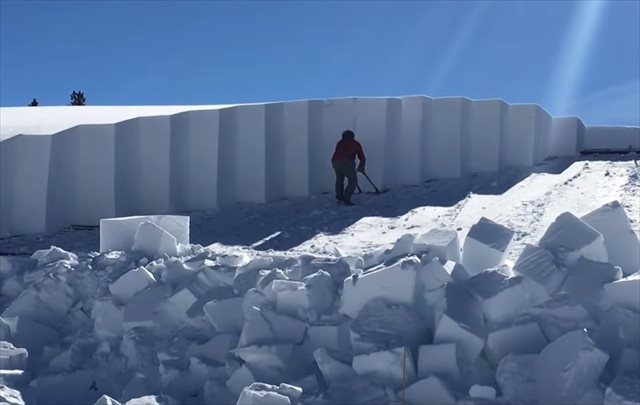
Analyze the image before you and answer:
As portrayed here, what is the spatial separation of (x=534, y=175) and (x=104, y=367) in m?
6.53

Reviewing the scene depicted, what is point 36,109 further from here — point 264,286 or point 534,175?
point 264,286

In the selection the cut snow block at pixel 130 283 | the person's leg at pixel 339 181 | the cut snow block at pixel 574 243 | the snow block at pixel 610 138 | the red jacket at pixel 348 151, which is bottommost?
the cut snow block at pixel 130 283

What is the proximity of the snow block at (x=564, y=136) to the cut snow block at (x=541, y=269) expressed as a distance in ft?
24.2

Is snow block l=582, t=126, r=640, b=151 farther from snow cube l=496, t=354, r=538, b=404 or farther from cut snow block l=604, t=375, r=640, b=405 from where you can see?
cut snow block l=604, t=375, r=640, b=405

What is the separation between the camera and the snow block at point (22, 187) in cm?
859

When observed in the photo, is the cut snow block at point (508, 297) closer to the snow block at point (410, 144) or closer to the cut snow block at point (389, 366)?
the cut snow block at point (389, 366)

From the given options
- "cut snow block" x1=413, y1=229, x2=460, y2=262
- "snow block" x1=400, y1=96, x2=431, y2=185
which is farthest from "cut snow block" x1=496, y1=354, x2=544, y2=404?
"snow block" x1=400, y1=96, x2=431, y2=185

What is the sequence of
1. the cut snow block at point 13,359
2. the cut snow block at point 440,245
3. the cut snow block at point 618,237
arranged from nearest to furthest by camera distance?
the cut snow block at point 618,237 < the cut snow block at point 440,245 < the cut snow block at point 13,359

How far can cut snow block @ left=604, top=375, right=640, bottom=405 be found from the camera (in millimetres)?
3398

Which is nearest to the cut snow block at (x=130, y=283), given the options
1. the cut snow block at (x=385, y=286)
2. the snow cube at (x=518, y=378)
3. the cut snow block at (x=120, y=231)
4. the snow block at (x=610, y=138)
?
the cut snow block at (x=120, y=231)

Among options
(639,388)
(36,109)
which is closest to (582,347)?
(639,388)

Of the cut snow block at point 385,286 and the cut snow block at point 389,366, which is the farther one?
the cut snow block at point 385,286

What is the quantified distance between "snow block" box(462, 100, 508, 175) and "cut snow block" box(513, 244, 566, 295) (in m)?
5.78

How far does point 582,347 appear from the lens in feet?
11.8
